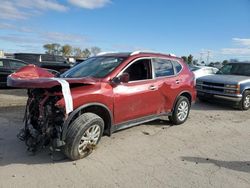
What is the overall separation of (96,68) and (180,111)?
267 cm

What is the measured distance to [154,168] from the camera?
13.6 feet

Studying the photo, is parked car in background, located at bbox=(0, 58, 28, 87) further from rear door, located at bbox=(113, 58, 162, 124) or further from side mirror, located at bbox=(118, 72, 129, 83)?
side mirror, located at bbox=(118, 72, 129, 83)

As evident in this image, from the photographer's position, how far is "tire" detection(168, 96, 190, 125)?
21.5ft

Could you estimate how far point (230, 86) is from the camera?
9.29 m

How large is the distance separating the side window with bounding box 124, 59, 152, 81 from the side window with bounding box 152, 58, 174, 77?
21cm

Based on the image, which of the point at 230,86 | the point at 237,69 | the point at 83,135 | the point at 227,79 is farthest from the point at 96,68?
the point at 237,69

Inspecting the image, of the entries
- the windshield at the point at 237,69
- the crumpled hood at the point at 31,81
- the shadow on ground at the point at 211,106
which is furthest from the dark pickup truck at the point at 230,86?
the crumpled hood at the point at 31,81

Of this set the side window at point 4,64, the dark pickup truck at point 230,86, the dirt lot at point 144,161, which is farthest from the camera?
the side window at point 4,64

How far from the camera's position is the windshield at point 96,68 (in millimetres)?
5105

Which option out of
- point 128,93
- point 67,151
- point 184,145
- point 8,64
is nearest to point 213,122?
point 184,145

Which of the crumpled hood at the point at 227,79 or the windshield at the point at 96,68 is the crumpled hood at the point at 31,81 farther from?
the crumpled hood at the point at 227,79

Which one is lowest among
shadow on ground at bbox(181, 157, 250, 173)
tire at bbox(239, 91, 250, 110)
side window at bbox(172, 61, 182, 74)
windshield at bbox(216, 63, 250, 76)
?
shadow on ground at bbox(181, 157, 250, 173)

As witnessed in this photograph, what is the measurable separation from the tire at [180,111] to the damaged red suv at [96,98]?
3 cm

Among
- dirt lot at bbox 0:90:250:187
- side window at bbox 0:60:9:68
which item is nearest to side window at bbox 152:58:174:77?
dirt lot at bbox 0:90:250:187
